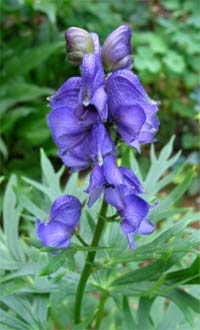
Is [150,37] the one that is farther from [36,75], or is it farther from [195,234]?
[195,234]

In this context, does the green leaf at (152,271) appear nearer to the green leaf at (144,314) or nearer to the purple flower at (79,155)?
the green leaf at (144,314)

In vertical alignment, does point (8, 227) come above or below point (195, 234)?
below

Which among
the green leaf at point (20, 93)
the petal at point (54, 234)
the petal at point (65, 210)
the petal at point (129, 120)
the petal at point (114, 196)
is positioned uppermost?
the petal at point (129, 120)

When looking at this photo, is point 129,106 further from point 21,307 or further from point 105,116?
point 21,307

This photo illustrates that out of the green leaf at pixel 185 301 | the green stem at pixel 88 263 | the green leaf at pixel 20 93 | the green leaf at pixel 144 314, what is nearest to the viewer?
the green stem at pixel 88 263

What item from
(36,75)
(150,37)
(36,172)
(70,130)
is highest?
(70,130)

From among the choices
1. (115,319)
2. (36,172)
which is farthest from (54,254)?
(36,172)

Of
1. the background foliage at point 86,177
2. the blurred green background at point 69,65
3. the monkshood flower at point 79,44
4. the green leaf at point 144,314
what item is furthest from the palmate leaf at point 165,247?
the blurred green background at point 69,65
